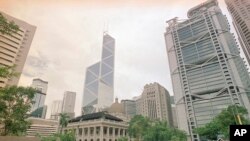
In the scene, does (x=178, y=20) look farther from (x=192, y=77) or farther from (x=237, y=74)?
(x=237, y=74)

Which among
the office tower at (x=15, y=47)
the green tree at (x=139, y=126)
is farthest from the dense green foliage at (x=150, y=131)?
the office tower at (x=15, y=47)

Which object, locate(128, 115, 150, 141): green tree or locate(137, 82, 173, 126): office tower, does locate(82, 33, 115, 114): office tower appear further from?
locate(128, 115, 150, 141): green tree

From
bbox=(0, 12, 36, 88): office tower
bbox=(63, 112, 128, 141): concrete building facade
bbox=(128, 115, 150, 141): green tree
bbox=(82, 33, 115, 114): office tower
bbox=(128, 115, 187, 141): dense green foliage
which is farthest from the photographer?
bbox=(82, 33, 115, 114): office tower

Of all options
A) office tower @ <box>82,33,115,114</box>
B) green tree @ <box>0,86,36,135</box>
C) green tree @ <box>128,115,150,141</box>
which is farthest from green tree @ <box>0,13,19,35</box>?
office tower @ <box>82,33,115,114</box>

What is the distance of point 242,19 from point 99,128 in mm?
104936

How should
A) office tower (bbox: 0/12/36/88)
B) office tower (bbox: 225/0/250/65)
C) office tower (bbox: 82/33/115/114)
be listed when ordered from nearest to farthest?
office tower (bbox: 0/12/36/88), office tower (bbox: 225/0/250/65), office tower (bbox: 82/33/115/114)

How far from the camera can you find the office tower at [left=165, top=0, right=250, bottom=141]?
84.8 meters

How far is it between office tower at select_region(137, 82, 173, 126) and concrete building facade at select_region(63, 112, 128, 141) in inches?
2476

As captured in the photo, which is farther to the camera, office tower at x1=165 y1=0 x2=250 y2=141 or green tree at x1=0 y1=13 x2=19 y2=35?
office tower at x1=165 y1=0 x2=250 y2=141

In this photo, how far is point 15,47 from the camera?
5981 centimetres

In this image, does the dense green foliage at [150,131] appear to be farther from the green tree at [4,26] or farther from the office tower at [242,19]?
the office tower at [242,19]

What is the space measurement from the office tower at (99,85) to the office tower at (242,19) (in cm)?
11113

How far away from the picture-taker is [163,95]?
13562cm

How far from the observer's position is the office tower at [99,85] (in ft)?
570
